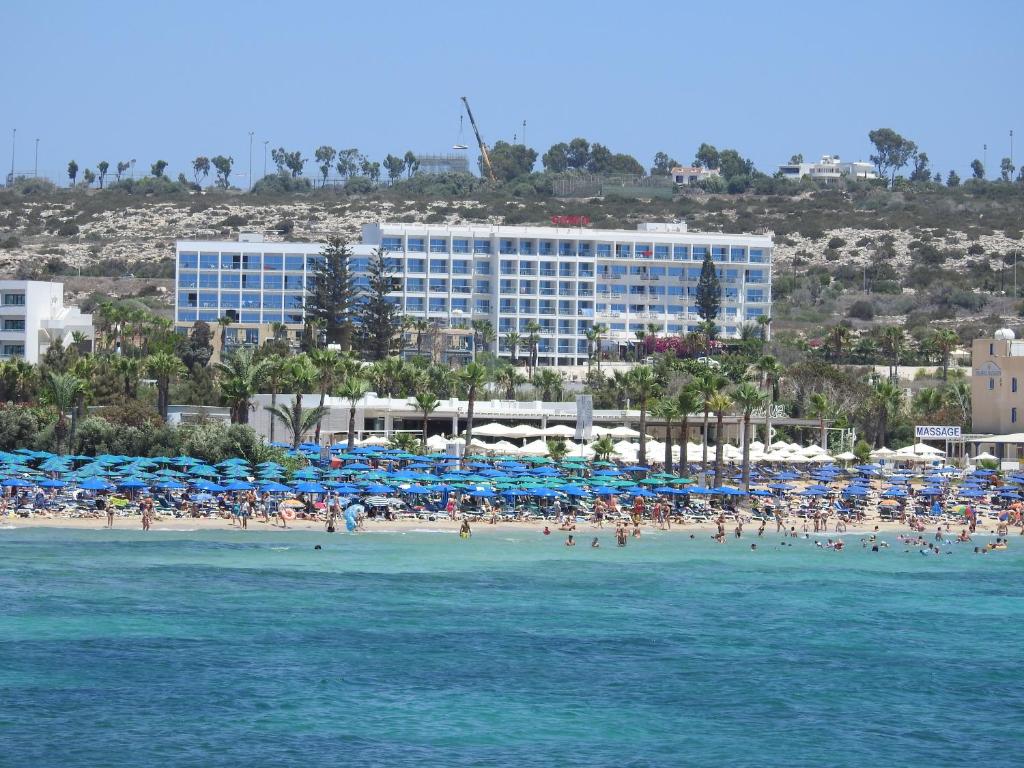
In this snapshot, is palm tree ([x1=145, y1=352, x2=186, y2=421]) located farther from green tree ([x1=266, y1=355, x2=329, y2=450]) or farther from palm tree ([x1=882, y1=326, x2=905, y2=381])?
palm tree ([x1=882, y1=326, x2=905, y2=381])

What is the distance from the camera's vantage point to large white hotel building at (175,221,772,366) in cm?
12781

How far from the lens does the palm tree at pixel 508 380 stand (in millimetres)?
95438

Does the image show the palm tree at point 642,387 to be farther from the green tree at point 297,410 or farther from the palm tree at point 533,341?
the palm tree at point 533,341

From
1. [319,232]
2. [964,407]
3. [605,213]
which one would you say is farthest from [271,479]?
[605,213]

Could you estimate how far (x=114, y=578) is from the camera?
159ft

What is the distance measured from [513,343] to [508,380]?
25229mm

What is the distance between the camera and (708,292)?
128 m

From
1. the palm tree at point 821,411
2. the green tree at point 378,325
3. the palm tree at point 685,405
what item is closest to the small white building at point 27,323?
the green tree at point 378,325

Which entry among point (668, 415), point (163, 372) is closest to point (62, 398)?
point (163, 372)

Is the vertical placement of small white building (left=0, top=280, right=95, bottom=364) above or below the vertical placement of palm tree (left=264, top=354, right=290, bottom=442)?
above

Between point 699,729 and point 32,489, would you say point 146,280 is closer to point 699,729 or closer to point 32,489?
point 32,489

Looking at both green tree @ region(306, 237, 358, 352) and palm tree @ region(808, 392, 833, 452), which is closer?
palm tree @ region(808, 392, 833, 452)

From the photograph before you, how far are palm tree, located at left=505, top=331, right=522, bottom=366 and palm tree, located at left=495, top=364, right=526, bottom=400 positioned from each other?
70.4 ft

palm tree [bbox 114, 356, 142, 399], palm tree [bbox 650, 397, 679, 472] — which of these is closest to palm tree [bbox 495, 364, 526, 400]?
palm tree [bbox 650, 397, 679, 472]
